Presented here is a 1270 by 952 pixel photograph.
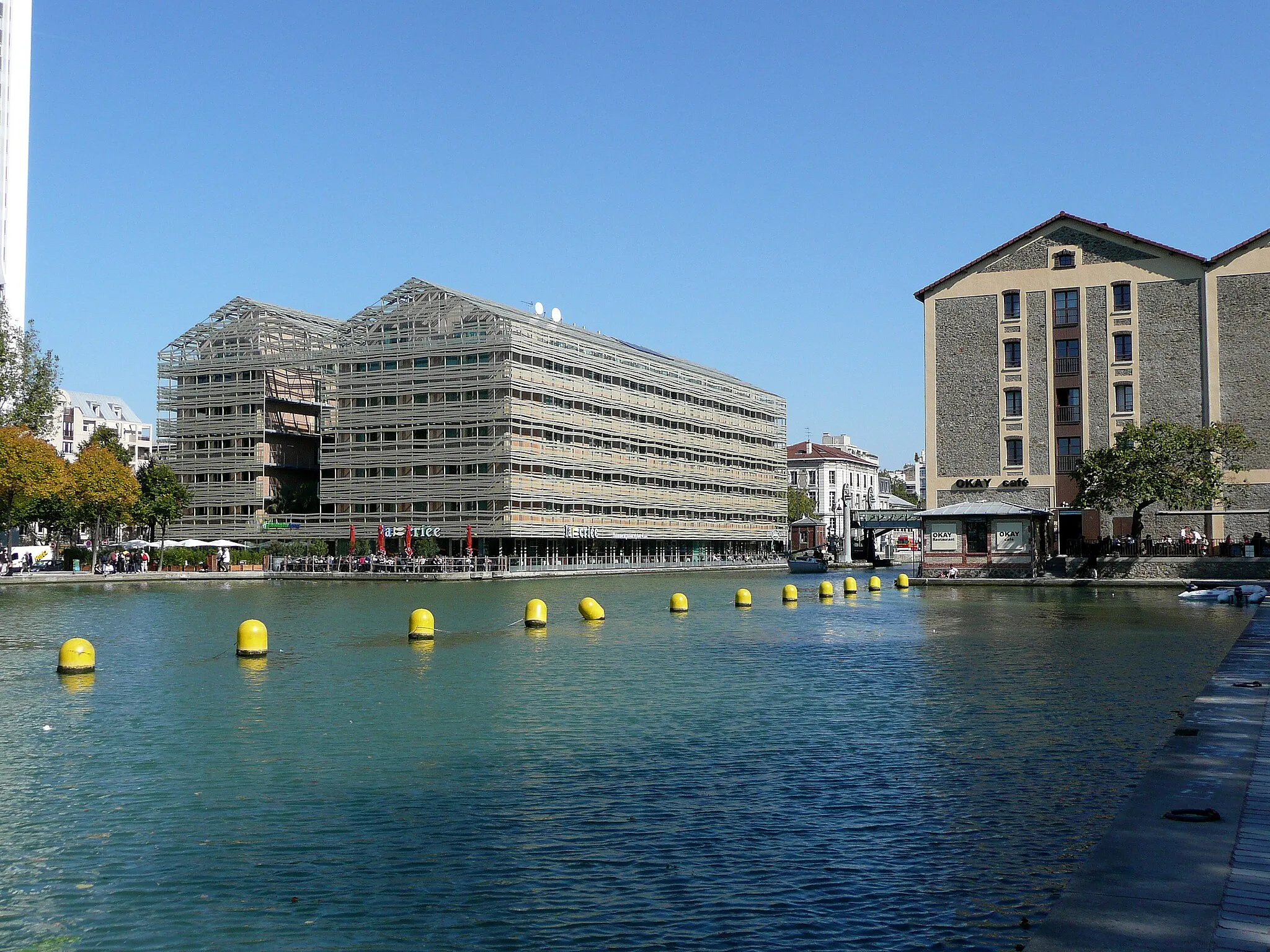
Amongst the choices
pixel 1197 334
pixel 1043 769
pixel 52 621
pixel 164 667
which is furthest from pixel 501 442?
pixel 1043 769

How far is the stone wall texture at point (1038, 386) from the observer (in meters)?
72.8

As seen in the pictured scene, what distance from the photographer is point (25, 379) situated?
8556 cm

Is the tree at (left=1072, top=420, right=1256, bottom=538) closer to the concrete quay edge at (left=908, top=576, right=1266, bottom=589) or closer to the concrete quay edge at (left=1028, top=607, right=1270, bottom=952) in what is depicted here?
the concrete quay edge at (left=908, top=576, right=1266, bottom=589)

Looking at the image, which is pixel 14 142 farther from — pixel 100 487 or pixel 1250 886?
pixel 1250 886

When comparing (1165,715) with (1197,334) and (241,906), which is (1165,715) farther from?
(1197,334)

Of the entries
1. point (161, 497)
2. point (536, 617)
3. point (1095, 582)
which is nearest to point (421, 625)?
point (536, 617)

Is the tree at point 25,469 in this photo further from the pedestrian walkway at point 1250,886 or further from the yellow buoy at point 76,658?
the pedestrian walkway at point 1250,886

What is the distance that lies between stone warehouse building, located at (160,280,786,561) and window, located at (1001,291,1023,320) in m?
51.0

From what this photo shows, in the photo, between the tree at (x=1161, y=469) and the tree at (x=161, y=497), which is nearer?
the tree at (x=1161, y=469)

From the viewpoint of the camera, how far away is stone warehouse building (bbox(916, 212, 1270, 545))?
6912 centimetres

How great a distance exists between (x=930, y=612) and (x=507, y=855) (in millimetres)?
37289

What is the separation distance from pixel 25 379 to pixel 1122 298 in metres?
75.7

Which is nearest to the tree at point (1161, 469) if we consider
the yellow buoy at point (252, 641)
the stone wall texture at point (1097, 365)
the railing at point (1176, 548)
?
the railing at point (1176, 548)

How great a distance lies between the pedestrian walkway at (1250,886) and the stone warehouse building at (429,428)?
10008cm
